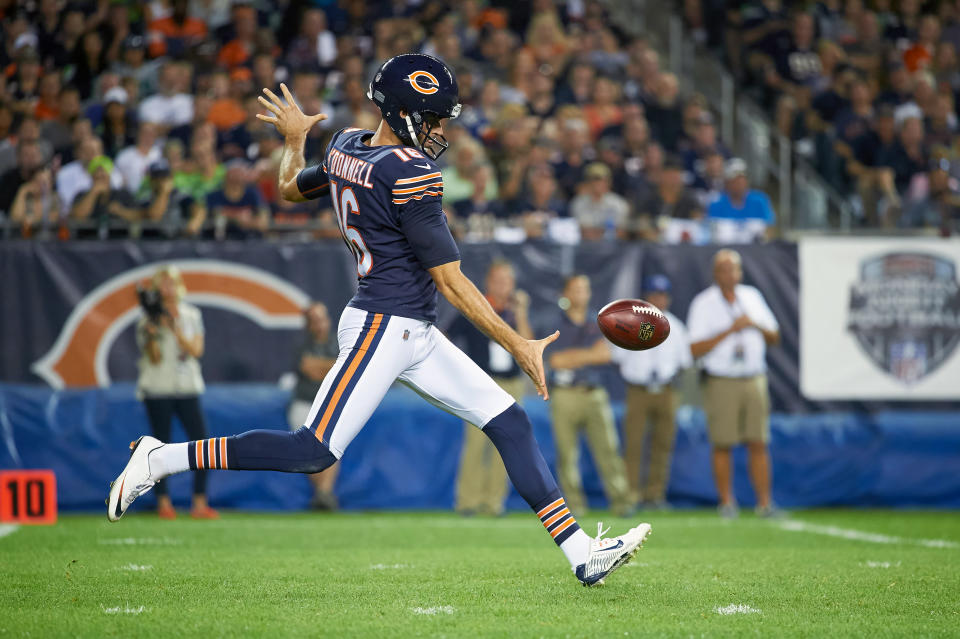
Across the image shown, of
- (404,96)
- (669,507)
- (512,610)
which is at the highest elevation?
(404,96)

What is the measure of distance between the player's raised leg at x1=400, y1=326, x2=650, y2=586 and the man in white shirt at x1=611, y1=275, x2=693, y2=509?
5.48 meters

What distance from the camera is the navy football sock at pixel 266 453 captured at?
191 inches

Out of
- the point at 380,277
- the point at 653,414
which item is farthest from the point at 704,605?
the point at 653,414

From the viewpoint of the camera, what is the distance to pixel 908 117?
43.5 ft

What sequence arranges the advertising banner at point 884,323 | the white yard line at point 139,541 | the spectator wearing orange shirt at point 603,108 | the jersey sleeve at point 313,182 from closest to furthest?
the jersey sleeve at point 313,182
the white yard line at point 139,541
the advertising banner at point 884,323
the spectator wearing orange shirt at point 603,108

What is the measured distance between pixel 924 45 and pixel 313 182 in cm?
1224

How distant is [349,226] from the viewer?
5.14 m

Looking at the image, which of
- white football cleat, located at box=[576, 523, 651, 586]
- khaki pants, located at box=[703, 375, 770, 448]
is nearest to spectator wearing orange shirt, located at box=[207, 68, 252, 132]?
khaki pants, located at box=[703, 375, 770, 448]

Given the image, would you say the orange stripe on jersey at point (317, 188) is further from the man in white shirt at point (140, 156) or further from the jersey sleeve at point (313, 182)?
the man in white shirt at point (140, 156)

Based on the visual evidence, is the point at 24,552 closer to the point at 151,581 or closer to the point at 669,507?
the point at 151,581

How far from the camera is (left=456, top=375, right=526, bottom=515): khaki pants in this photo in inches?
402

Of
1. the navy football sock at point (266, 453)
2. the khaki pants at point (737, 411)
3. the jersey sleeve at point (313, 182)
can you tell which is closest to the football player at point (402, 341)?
the navy football sock at point (266, 453)

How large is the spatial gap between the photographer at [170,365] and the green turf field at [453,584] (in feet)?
5.02

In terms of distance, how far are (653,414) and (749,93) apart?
254 inches
